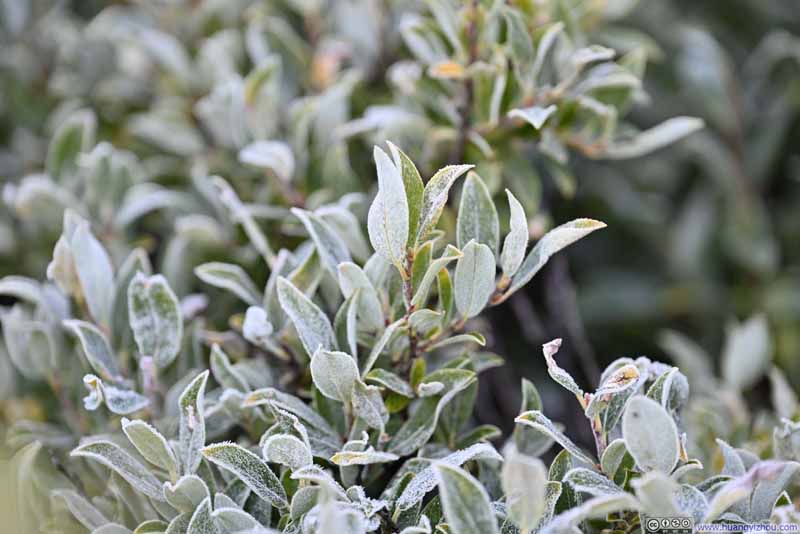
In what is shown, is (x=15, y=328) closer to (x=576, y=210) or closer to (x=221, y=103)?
(x=221, y=103)

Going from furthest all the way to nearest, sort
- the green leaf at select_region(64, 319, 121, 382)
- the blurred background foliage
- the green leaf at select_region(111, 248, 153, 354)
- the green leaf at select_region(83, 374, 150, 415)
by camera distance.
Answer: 1. the blurred background foliage
2. the green leaf at select_region(111, 248, 153, 354)
3. the green leaf at select_region(64, 319, 121, 382)
4. the green leaf at select_region(83, 374, 150, 415)

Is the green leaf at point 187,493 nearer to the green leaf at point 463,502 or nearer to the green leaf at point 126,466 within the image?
the green leaf at point 126,466

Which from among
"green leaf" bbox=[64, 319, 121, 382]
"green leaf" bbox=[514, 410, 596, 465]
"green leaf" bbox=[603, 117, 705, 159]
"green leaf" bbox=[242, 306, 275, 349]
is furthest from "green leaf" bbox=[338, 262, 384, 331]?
"green leaf" bbox=[603, 117, 705, 159]

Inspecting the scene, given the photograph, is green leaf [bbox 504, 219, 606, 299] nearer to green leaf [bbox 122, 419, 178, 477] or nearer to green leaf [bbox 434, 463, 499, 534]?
green leaf [bbox 434, 463, 499, 534]

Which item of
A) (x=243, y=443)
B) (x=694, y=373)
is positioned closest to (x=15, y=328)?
(x=243, y=443)

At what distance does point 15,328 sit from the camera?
117 centimetres

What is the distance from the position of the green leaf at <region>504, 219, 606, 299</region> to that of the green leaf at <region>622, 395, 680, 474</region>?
0.20 m

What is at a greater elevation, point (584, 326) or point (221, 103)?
point (221, 103)

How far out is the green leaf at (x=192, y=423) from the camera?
37.1 inches

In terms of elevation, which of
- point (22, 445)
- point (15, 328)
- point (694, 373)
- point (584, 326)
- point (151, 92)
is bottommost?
point (584, 326)

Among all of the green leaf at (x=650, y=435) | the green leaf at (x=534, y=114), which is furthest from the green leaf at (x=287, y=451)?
the green leaf at (x=534, y=114)

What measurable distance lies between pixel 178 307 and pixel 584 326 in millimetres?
1083

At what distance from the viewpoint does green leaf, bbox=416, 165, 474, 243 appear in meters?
0.90

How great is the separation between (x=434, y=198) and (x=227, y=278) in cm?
35
